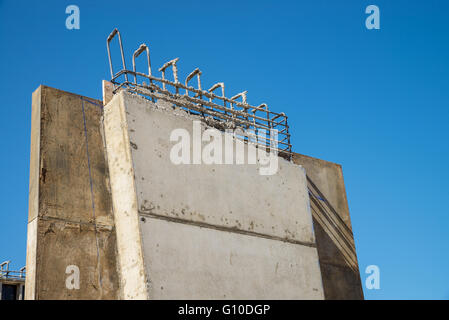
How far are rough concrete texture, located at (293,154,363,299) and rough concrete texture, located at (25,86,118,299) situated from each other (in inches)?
176

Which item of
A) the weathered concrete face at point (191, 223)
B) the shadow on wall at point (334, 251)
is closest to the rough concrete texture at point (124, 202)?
the weathered concrete face at point (191, 223)

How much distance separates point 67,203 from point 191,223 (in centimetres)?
172

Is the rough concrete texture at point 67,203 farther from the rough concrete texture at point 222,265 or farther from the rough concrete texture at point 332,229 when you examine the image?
the rough concrete texture at point 332,229

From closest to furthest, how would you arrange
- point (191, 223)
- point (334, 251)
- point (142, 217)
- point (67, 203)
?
point (142, 217)
point (67, 203)
point (191, 223)
point (334, 251)

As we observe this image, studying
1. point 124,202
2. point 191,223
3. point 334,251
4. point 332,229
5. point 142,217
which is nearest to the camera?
point 142,217

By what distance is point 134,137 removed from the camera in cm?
792

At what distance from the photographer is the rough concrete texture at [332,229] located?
35.2 feet

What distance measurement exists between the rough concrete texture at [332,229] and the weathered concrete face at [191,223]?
1.29 m

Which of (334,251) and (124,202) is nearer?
(124,202)

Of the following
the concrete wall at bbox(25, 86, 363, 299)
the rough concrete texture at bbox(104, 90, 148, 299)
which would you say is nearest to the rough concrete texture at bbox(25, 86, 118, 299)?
the concrete wall at bbox(25, 86, 363, 299)

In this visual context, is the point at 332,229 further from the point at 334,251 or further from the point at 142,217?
the point at 142,217

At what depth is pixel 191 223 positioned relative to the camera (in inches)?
315

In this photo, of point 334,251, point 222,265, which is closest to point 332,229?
point 334,251

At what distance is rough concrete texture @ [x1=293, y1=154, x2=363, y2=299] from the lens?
1073 centimetres
